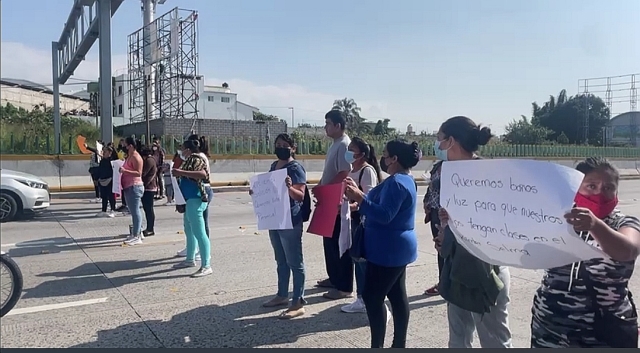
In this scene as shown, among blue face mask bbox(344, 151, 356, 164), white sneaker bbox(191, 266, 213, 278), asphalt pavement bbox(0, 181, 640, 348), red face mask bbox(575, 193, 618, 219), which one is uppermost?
blue face mask bbox(344, 151, 356, 164)

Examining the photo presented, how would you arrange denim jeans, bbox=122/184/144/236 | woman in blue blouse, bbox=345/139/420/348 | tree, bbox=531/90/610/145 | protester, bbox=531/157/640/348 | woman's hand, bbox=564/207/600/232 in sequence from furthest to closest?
tree, bbox=531/90/610/145 < denim jeans, bbox=122/184/144/236 < woman in blue blouse, bbox=345/139/420/348 < protester, bbox=531/157/640/348 < woman's hand, bbox=564/207/600/232

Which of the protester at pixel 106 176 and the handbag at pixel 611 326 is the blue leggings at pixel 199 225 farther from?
the protester at pixel 106 176

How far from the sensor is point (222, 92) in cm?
6406

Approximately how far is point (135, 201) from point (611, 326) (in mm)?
7104

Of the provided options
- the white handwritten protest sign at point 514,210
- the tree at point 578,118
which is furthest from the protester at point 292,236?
the tree at point 578,118

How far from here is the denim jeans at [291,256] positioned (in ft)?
15.6

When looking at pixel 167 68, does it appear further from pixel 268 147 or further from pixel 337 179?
pixel 337 179

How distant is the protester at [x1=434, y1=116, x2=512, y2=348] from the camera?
3.00m

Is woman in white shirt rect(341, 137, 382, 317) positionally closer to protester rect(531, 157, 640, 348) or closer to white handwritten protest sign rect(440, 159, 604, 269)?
white handwritten protest sign rect(440, 159, 604, 269)

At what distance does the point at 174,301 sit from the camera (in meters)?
5.31

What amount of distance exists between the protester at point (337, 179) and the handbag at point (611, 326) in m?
2.80

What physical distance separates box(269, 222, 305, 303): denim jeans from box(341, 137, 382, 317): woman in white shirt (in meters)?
0.52

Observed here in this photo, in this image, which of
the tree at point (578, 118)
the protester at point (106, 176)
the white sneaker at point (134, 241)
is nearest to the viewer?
the white sneaker at point (134, 241)

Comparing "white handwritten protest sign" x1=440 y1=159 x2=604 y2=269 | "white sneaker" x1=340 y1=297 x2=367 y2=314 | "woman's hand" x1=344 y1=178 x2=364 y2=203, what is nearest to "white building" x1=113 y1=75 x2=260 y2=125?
"white sneaker" x1=340 y1=297 x2=367 y2=314
